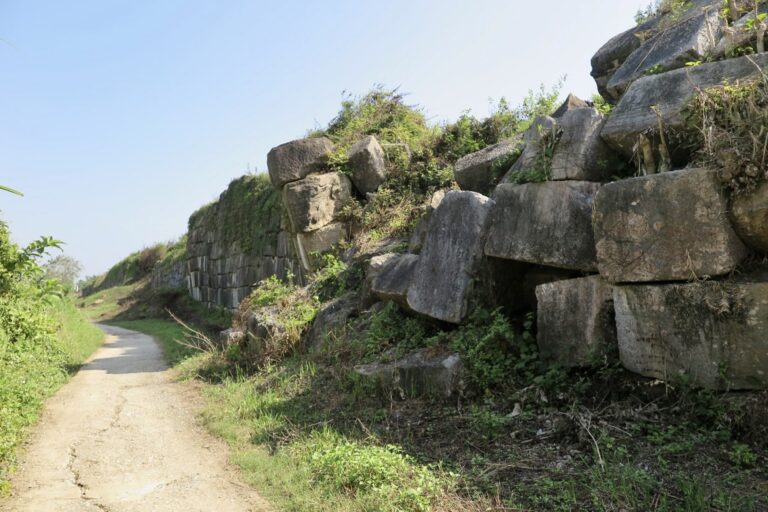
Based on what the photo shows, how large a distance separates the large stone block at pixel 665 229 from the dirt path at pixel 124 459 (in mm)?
3591

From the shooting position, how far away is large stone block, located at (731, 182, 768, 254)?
4.33m

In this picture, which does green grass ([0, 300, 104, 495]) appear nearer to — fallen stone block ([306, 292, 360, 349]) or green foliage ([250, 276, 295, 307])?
green foliage ([250, 276, 295, 307])

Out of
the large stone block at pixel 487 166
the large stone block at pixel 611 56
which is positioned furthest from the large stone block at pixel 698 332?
the large stone block at pixel 611 56

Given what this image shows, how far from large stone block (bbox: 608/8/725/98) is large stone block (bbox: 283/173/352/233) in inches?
245

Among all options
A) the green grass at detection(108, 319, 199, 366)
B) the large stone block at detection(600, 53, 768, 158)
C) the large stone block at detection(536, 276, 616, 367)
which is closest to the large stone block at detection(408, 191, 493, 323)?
the large stone block at detection(536, 276, 616, 367)

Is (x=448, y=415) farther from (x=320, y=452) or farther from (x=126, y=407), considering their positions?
(x=126, y=407)

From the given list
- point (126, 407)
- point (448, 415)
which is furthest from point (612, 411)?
point (126, 407)

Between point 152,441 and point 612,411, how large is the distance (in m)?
4.64

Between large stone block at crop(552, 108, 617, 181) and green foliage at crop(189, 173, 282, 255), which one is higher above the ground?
green foliage at crop(189, 173, 282, 255)

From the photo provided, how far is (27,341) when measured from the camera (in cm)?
846

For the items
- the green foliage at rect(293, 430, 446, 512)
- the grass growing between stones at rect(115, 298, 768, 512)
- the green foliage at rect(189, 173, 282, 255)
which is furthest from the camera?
the green foliage at rect(189, 173, 282, 255)

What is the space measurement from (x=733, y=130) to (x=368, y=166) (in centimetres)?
800

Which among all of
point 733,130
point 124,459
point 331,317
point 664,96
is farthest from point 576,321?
point 124,459

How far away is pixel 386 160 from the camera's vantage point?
1238 centimetres
